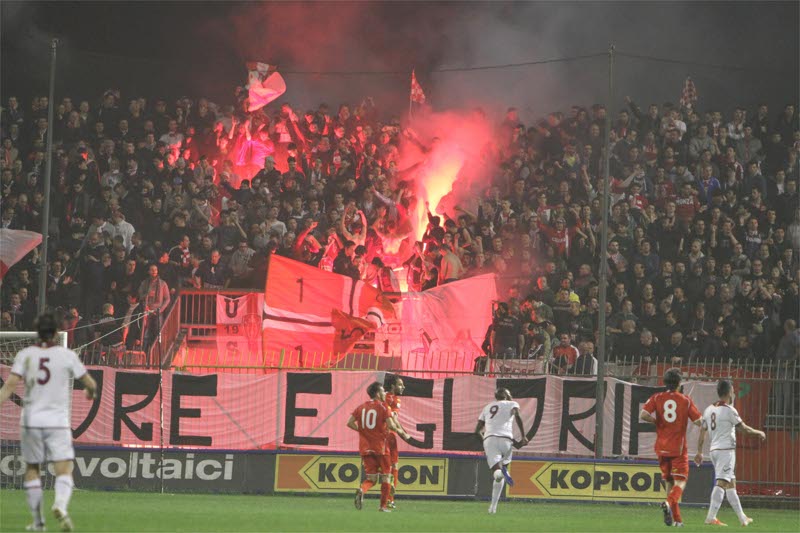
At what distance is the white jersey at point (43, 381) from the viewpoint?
1195 centimetres

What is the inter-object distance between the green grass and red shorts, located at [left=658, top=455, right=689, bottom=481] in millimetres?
684

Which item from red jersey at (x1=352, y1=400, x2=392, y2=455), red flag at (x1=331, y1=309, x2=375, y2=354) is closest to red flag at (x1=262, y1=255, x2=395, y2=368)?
red flag at (x1=331, y1=309, x2=375, y2=354)

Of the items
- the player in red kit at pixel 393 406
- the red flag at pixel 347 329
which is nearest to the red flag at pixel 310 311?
the red flag at pixel 347 329

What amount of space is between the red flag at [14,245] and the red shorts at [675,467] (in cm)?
1251

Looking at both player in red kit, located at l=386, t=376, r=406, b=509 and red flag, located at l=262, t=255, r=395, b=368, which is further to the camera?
red flag, located at l=262, t=255, r=395, b=368

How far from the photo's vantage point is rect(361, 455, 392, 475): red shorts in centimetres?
1741

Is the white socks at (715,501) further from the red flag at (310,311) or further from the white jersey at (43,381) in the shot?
the red flag at (310,311)

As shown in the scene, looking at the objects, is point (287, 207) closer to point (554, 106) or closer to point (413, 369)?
point (413, 369)

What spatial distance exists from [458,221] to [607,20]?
963cm

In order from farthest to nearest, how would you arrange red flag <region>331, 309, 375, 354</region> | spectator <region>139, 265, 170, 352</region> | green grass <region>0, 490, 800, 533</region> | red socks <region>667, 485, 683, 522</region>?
spectator <region>139, 265, 170, 352</region> → red flag <region>331, 309, 375, 354</region> → red socks <region>667, 485, 683, 522</region> → green grass <region>0, 490, 800, 533</region>

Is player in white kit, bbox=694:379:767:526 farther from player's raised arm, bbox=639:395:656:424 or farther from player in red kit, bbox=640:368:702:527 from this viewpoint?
player's raised arm, bbox=639:395:656:424

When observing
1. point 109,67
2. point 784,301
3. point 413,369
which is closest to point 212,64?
point 109,67

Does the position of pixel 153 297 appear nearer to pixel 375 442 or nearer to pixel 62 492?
pixel 375 442

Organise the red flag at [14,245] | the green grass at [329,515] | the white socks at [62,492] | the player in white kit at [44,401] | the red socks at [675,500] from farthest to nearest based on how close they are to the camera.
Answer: the red flag at [14,245] → the red socks at [675,500] → the green grass at [329,515] → the player in white kit at [44,401] → the white socks at [62,492]
